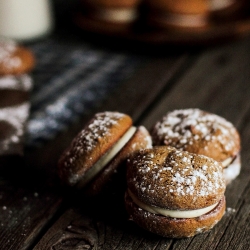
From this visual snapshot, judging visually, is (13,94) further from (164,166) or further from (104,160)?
(164,166)

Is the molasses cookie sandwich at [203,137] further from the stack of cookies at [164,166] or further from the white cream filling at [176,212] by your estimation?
the white cream filling at [176,212]

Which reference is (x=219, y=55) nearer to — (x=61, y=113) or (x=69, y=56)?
(x=69, y=56)

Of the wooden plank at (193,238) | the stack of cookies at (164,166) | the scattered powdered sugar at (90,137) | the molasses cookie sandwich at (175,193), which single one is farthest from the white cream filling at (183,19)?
the molasses cookie sandwich at (175,193)

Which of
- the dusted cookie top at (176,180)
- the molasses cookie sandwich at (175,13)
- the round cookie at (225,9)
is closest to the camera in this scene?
the dusted cookie top at (176,180)

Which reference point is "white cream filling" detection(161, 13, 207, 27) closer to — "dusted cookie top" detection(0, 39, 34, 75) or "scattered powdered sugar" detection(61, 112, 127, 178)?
"dusted cookie top" detection(0, 39, 34, 75)

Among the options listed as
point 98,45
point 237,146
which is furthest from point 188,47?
point 237,146

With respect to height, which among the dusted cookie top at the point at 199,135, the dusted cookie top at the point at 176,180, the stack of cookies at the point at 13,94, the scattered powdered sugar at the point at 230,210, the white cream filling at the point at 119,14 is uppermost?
the dusted cookie top at the point at 176,180

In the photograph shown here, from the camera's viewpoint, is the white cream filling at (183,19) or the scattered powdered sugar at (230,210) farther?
the white cream filling at (183,19)

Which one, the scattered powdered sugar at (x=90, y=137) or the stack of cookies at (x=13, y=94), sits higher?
the scattered powdered sugar at (x=90, y=137)
